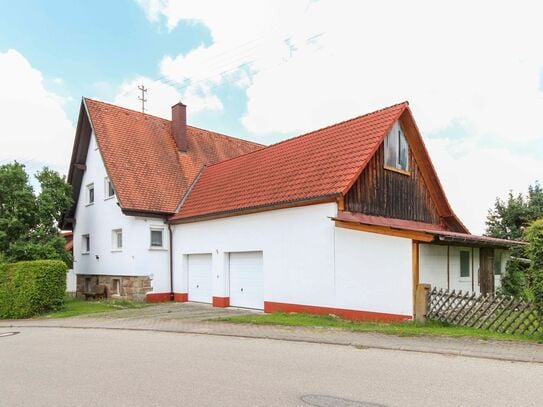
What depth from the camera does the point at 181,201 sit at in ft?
69.2

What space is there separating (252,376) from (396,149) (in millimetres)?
11475

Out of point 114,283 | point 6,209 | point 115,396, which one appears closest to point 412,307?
point 115,396

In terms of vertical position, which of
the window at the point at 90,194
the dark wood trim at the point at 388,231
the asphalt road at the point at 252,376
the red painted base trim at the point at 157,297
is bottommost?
the red painted base trim at the point at 157,297

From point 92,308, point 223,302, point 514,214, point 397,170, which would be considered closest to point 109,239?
point 92,308

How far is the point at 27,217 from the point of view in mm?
19547

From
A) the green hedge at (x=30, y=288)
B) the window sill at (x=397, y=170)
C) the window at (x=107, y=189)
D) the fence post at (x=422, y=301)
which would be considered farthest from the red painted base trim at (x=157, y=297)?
the fence post at (x=422, y=301)

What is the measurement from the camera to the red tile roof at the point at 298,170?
14695 millimetres

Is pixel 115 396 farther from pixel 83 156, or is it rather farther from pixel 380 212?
pixel 83 156

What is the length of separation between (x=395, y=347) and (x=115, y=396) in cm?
541

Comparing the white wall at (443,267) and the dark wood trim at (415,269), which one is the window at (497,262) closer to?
the white wall at (443,267)

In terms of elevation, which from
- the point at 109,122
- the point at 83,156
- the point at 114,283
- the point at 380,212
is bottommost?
the point at 114,283

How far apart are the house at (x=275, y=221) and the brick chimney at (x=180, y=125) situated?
0.19ft

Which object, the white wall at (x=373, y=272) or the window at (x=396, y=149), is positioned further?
the window at (x=396, y=149)

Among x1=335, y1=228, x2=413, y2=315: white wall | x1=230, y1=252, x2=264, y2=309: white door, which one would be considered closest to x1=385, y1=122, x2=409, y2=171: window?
x1=335, y1=228, x2=413, y2=315: white wall
